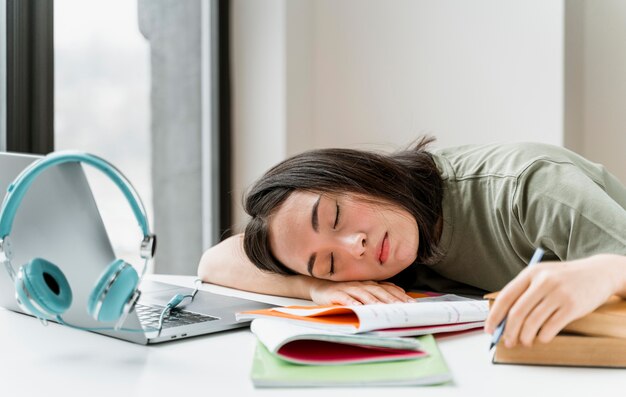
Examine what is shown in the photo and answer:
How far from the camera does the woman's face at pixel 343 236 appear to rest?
3.57 feet

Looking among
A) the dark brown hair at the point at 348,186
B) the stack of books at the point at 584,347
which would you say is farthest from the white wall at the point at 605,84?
the stack of books at the point at 584,347

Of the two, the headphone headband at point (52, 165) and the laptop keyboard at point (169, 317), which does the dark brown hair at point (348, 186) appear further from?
the headphone headband at point (52, 165)

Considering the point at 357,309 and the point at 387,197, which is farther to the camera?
the point at 387,197

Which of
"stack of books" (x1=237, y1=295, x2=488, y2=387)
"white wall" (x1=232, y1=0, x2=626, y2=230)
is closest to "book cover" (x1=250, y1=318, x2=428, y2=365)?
"stack of books" (x1=237, y1=295, x2=488, y2=387)

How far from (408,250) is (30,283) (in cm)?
63

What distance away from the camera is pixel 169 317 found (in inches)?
36.6

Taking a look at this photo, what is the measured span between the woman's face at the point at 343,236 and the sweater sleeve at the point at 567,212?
0.19 metres

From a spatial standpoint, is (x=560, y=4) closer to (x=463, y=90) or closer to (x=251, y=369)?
(x=463, y=90)

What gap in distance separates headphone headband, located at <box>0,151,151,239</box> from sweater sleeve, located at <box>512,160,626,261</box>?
1.98 ft

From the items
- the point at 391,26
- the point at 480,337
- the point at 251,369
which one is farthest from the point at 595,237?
the point at 391,26

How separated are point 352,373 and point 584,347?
0.22 meters

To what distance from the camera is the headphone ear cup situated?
0.67 meters

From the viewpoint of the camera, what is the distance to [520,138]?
1890mm

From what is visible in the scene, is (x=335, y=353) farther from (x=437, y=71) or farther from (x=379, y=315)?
(x=437, y=71)
